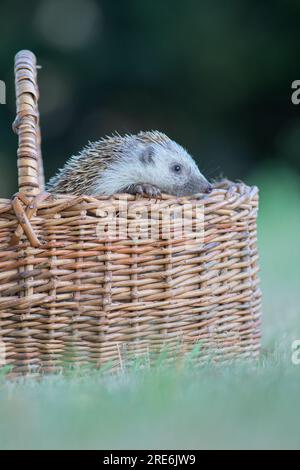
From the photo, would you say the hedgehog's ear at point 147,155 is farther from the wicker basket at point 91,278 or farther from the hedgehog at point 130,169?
the wicker basket at point 91,278

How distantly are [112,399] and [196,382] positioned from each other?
0.85ft

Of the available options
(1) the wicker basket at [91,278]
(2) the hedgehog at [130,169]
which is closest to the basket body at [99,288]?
(1) the wicker basket at [91,278]

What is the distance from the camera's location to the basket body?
2.35 meters

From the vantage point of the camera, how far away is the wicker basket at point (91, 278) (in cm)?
235

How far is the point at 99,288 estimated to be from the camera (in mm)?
2398

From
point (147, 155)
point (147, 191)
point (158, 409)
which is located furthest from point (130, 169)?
point (158, 409)

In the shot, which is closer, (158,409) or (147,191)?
(158,409)

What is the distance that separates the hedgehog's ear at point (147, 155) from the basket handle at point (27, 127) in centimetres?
52

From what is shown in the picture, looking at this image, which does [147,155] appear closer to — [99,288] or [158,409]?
[99,288]

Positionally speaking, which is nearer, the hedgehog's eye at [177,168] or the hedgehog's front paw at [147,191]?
the hedgehog's front paw at [147,191]

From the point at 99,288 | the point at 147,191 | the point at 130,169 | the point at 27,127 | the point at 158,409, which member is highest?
the point at 130,169

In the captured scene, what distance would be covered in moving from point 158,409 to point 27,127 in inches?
41.0

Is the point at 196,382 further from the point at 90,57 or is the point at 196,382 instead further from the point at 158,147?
the point at 90,57

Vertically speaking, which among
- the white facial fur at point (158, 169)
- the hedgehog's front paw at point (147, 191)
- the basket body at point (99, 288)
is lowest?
the basket body at point (99, 288)
